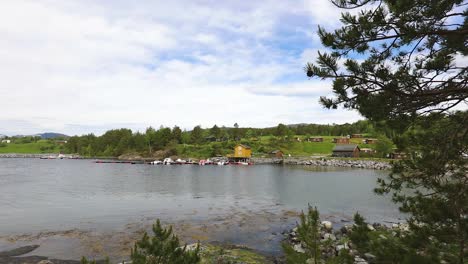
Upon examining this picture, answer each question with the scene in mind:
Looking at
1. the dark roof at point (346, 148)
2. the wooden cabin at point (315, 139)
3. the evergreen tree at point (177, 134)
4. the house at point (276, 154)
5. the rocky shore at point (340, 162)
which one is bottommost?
the rocky shore at point (340, 162)

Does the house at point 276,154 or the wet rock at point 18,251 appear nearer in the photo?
the wet rock at point 18,251

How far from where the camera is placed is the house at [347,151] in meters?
119

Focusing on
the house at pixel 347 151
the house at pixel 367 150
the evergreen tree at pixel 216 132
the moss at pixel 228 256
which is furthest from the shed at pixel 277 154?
the moss at pixel 228 256

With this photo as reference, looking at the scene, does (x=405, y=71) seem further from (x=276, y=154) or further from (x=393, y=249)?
(x=276, y=154)

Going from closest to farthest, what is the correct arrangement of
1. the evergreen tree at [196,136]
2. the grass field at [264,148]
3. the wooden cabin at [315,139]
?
1. the grass field at [264,148]
2. the evergreen tree at [196,136]
3. the wooden cabin at [315,139]

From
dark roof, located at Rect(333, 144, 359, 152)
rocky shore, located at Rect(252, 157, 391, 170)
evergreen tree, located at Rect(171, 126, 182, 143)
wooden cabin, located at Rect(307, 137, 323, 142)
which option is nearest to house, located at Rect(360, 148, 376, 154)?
dark roof, located at Rect(333, 144, 359, 152)

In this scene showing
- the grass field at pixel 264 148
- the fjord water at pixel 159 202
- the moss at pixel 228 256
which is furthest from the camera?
the grass field at pixel 264 148

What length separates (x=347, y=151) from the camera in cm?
12025

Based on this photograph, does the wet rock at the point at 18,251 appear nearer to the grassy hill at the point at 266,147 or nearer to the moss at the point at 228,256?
the moss at the point at 228,256

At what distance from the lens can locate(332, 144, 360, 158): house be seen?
118537 mm

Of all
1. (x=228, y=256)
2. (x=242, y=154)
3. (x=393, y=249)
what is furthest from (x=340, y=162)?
(x=393, y=249)

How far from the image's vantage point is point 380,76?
7.21 m

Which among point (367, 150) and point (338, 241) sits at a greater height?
point (367, 150)

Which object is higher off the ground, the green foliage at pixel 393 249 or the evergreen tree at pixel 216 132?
the evergreen tree at pixel 216 132
